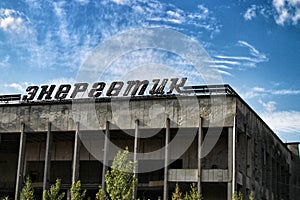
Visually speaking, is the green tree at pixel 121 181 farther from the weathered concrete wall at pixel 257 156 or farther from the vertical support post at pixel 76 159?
the vertical support post at pixel 76 159

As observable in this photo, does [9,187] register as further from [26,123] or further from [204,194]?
[204,194]

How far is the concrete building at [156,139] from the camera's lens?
5191 cm

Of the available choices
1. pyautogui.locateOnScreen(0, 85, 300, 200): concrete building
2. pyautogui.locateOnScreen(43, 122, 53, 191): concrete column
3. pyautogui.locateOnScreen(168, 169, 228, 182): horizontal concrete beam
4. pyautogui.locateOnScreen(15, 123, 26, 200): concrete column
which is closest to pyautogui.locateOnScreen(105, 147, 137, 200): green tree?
pyautogui.locateOnScreen(0, 85, 300, 200): concrete building

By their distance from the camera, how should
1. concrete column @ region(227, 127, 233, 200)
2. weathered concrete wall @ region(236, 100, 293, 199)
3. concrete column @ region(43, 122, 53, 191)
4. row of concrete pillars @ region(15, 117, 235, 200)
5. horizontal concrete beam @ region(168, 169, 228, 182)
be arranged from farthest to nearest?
concrete column @ region(43, 122, 53, 191)
weathered concrete wall @ region(236, 100, 293, 199)
horizontal concrete beam @ region(168, 169, 228, 182)
row of concrete pillars @ region(15, 117, 235, 200)
concrete column @ region(227, 127, 233, 200)

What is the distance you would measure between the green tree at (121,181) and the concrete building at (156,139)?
1352 cm

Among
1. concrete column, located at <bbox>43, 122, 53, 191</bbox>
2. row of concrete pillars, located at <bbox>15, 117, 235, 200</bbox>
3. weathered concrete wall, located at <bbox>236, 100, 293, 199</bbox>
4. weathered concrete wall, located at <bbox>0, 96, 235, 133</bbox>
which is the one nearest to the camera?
row of concrete pillars, located at <bbox>15, 117, 235, 200</bbox>

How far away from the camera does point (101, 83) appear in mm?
56094

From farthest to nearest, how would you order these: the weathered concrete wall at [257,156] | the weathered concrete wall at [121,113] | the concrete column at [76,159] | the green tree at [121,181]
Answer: the concrete column at [76,159] < the weathered concrete wall at [257,156] < the weathered concrete wall at [121,113] < the green tree at [121,181]

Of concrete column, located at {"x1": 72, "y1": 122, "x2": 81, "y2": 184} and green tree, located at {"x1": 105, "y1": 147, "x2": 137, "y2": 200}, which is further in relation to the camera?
concrete column, located at {"x1": 72, "y1": 122, "x2": 81, "y2": 184}

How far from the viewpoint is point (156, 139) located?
2343 inches

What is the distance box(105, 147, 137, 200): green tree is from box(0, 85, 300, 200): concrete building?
44.4 feet

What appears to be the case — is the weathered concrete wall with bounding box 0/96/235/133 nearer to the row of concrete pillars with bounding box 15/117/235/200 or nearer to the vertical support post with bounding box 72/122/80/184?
the row of concrete pillars with bounding box 15/117/235/200

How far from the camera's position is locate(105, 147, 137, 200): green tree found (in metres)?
36.8

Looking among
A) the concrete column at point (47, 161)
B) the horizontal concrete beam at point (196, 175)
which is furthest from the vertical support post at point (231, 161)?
the concrete column at point (47, 161)
